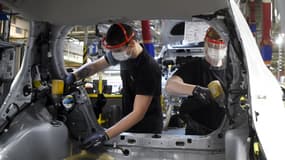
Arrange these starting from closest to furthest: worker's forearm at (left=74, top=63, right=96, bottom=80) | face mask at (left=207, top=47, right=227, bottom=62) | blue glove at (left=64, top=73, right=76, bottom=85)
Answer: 1. face mask at (left=207, top=47, right=227, bottom=62)
2. blue glove at (left=64, top=73, right=76, bottom=85)
3. worker's forearm at (left=74, top=63, right=96, bottom=80)

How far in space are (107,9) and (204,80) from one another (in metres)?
1.01

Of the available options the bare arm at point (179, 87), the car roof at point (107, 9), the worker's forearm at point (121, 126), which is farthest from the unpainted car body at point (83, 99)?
the bare arm at point (179, 87)

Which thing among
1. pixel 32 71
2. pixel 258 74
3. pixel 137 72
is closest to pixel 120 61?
pixel 137 72

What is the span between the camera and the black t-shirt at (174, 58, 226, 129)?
2.75 metres

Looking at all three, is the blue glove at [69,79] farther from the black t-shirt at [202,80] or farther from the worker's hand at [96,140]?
the black t-shirt at [202,80]

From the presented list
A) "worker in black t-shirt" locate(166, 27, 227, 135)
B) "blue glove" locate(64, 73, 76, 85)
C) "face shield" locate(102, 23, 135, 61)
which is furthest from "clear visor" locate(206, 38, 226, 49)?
"blue glove" locate(64, 73, 76, 85)

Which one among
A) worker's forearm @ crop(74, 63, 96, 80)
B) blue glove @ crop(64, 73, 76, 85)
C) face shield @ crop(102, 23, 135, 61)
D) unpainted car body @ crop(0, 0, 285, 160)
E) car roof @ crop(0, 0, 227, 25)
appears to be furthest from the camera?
worker's forearm @ crop(74, 63, 96, 80)

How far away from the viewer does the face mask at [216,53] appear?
2633 mm

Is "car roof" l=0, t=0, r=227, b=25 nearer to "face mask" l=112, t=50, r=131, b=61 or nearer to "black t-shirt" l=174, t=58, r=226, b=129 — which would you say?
"face mask" l=112, t=50, r=131, b=61

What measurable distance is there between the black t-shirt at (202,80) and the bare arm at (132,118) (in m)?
0.49

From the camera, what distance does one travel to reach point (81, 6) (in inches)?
91.9

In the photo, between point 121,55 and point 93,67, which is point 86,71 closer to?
point 93,67

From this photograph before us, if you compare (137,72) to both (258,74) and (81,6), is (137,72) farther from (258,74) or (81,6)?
(258,74)

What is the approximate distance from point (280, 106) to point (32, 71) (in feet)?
5.75
